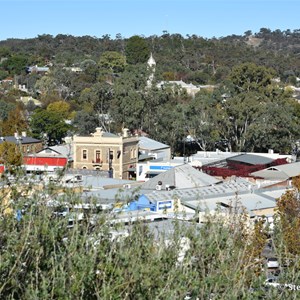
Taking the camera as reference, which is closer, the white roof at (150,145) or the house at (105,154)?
the house at (105,154)

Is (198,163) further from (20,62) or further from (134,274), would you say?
(20,62)

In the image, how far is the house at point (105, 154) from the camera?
3840cm

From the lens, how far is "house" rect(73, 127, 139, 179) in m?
38.4

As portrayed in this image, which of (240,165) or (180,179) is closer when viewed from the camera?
(180,179)

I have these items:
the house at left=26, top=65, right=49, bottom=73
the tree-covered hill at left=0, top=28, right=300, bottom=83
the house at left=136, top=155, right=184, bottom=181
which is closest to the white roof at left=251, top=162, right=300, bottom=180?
the house at left=136, top=155, right=184, bottom=181

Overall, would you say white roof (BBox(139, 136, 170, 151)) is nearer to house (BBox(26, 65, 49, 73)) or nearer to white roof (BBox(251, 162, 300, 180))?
white roof (BBox(251, 162, 300, 180))

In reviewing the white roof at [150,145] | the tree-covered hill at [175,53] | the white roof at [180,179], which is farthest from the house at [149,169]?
the tree-covered hill at [175,53]

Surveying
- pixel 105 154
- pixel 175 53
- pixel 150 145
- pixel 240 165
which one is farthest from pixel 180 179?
pixel 175 53

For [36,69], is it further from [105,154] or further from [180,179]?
[180,179]

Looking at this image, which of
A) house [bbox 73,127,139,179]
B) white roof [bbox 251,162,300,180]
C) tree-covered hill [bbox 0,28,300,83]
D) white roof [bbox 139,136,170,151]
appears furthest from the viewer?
tree-covered hill [bbox 0,28,300,83]

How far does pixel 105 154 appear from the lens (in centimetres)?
3859

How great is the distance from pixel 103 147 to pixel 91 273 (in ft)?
102

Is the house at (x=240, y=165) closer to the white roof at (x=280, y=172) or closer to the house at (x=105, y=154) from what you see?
the white roof at (x=280, y=172)

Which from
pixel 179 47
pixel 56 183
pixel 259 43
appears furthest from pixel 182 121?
pixel 259 43
